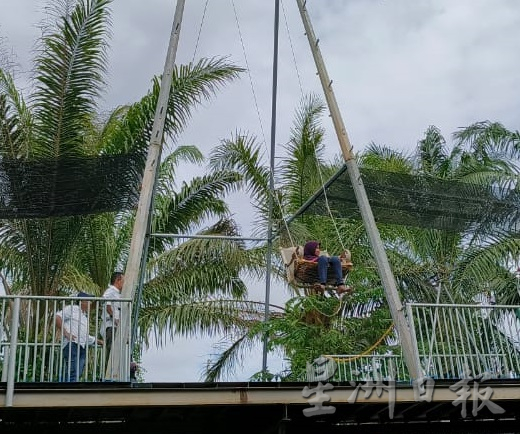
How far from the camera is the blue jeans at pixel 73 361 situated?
7785 mm

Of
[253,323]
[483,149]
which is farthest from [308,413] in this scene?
[483,149]

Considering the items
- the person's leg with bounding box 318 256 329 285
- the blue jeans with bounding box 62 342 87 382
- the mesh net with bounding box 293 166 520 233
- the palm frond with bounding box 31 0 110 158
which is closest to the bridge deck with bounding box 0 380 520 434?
the blue jeans with bounding box 62 342 87 382

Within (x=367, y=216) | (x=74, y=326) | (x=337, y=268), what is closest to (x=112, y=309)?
(x=74, y=326)

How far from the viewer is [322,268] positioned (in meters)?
11.2

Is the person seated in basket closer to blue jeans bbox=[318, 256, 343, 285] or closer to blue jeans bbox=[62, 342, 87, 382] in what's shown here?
blue jeans bbox=[318, 256, 343, 285]

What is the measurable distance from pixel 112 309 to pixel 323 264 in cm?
395

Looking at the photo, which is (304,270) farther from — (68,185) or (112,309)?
(112,309)

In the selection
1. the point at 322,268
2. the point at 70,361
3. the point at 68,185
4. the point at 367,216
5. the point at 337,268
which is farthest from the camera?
the point at 337,268

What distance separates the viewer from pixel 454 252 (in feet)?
56.0

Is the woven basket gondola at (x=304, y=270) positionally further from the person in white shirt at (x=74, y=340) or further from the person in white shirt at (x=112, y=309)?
the person in white shirt at (x=74, y=340)

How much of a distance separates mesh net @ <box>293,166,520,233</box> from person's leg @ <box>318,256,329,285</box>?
0.85m

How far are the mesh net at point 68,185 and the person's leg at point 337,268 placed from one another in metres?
2.95

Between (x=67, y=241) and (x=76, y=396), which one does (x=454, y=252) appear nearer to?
(x=67, y=241)

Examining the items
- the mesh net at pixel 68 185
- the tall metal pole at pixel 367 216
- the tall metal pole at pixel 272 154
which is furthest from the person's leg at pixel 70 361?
the tall metal pole at pixel 272 154
